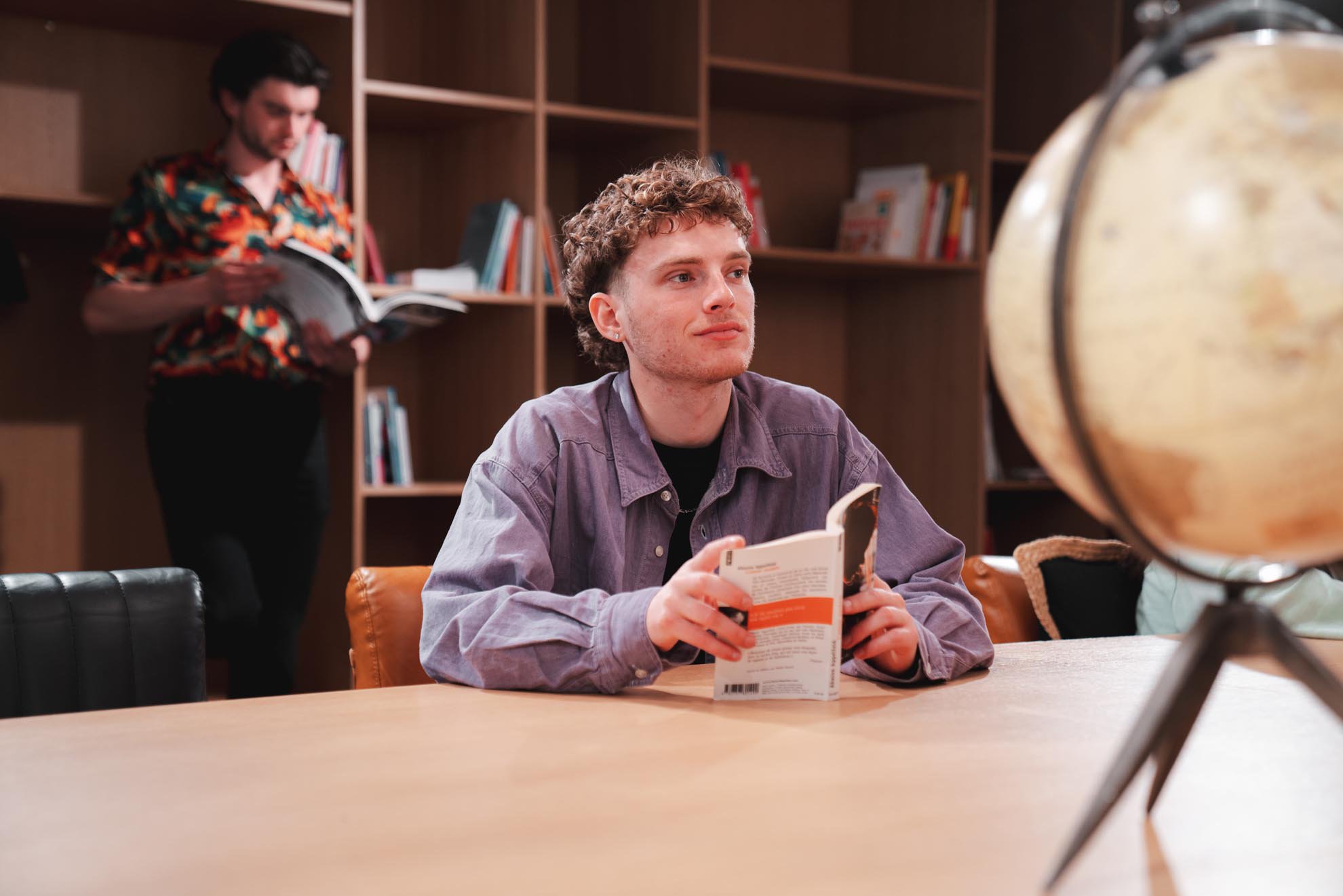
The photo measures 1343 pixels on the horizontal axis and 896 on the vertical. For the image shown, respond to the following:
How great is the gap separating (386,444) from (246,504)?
19.4 inches

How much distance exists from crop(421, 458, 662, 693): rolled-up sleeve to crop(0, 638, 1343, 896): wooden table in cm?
3

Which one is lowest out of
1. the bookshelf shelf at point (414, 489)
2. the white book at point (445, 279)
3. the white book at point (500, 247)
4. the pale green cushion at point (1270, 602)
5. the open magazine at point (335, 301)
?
the pale green cushion at point (1270, 602)

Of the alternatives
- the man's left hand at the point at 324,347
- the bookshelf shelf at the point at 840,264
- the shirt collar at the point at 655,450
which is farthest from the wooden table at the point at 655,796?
the bookshelf shelf at the point at 840,264

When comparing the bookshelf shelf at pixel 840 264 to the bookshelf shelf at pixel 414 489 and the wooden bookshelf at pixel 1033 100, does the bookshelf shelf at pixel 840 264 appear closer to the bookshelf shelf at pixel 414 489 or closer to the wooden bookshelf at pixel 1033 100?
the wooden bookshelf at pixel 1033 100

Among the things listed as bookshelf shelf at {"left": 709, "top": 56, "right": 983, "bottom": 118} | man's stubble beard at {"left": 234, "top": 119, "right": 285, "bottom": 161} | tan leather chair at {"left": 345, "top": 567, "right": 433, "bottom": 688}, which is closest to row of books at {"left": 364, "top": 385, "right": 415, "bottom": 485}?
man's stubble beard at {"left": 234, "top": 119, "right": 285, "bottom": 161}

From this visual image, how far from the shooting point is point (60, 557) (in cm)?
A: 349

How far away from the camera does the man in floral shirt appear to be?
2.94 metres

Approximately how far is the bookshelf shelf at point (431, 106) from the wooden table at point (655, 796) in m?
2.43

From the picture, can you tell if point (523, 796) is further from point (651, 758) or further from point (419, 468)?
point (419, 468)

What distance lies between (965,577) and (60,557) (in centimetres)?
257

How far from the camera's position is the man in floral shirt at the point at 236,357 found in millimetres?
2939

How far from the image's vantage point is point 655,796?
2.89 ft

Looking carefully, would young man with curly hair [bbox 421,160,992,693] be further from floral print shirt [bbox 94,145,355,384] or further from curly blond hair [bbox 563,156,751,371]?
floral print shirt [bbox 94,145,355,384]

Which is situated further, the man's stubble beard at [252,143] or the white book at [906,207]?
the white book at [906,207]
